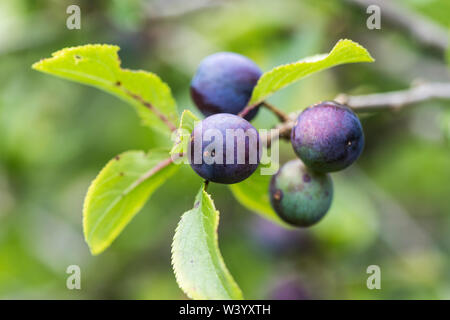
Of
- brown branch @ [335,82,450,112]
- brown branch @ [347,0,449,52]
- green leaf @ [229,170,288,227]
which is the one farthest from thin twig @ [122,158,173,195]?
brown branch @ [347,0,449,52]

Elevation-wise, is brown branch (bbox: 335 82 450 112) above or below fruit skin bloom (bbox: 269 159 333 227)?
above

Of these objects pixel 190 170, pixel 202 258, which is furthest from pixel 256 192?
pixel 190 170

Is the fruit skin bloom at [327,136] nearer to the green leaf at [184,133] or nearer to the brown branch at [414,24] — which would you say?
the green leaf at [184,133]

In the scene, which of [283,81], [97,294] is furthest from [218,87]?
[97,294]

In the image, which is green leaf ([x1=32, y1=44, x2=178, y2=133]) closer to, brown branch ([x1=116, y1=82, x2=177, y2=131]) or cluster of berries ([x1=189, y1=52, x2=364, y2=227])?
brown branch ([x1=116, y1=82, x2=177, y2=131])

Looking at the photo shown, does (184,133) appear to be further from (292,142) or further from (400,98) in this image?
(400,98)

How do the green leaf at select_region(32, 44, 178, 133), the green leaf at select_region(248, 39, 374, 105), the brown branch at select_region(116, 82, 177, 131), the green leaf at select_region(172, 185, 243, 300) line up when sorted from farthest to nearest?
the brown branch at select_region(116, 82, 177, 131)
the green leaf at select_region(32, 44, 178, 133)
the green leaf at select_region(248, 39, 374, 105)
the green leaf at select_region(172, 185, 243, 300)

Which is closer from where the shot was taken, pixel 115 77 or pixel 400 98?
pixel 115 77
